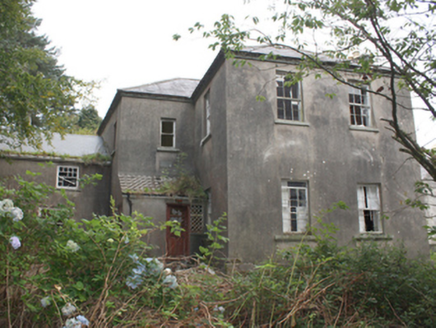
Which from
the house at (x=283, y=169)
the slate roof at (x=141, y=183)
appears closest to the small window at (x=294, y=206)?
the house at (x=283, y=169)

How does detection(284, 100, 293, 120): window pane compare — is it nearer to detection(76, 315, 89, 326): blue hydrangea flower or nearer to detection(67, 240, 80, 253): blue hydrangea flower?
detection(67, 240, 80, 253): blue hydrangea flower

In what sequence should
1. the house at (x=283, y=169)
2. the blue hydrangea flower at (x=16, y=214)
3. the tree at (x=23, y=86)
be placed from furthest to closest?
the house at (x=283, y=169) < the tree at (x=23, y=86) < the blue hydrangea flower at (x=16, y=214)

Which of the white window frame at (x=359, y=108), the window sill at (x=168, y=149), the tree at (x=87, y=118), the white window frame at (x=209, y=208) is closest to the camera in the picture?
the white window frame at (x=209, y=208)

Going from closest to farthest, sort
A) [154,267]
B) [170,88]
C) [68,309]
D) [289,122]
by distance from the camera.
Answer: [68,309], [154,267], [289,122], [170,88]

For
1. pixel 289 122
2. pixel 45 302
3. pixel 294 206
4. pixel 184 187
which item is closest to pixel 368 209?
pixel 294 206

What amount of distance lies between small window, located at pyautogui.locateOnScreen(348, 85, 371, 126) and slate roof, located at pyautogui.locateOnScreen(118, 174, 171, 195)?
770 centimetres

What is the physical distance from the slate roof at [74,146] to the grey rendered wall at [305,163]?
9.09 m

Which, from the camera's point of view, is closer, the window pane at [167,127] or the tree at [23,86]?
the tree at [23,86]

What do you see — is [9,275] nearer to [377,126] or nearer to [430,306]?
[430,306]

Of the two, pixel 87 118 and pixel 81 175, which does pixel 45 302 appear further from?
pixel 87 118

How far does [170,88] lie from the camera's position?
18.6 meters

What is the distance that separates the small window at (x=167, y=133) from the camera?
57.9 ft

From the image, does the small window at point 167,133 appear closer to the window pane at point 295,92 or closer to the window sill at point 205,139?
the window sill at point 205,139

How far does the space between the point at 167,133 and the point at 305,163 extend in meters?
6.69
